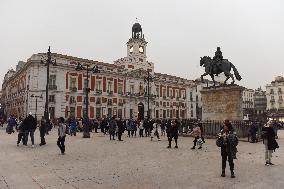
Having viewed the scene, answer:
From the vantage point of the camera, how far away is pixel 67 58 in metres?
47.8

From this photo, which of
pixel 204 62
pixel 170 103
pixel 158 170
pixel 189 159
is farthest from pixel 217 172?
→ pixel 170 103

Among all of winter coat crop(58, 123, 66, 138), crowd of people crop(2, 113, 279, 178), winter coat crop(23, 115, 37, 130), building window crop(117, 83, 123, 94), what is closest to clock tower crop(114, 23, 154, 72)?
building window crop(117, 83, 123, 94)

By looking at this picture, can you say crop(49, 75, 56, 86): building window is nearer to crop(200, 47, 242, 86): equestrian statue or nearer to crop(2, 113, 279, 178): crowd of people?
crop(2, 113, 279, 178): crowd of people

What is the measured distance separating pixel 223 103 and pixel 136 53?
40.0 meters

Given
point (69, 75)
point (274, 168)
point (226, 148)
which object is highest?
point (69, 75)

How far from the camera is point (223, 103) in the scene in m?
20.8

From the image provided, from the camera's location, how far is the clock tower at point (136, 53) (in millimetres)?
57766

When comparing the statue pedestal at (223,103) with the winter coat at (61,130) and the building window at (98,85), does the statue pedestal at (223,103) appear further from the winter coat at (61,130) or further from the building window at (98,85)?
the building window at (98,85)

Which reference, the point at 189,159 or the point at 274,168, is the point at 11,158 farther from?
the point at 274,168

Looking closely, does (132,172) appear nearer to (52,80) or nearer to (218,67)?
(218,67)

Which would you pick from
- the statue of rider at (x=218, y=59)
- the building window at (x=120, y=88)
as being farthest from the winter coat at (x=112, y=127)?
the building window at (x=120, y=88)

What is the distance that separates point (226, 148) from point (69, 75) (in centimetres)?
4282

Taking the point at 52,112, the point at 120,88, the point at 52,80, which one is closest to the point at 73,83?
the point at 52,80

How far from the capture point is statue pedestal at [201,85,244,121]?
65.9 feet
